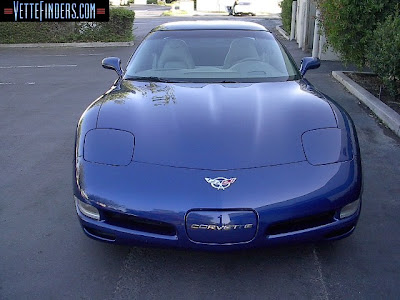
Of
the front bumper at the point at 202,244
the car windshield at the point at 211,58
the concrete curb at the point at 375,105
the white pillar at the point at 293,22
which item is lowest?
the front bumper at the point at 202,244

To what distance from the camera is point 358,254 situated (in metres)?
2.87

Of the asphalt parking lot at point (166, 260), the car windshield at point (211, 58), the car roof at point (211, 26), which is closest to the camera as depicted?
the asphalt parking lot at point (166, 260)

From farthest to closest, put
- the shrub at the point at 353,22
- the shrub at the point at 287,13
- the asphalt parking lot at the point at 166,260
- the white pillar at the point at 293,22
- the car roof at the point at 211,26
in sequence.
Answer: the shrub at the point at 287,13 < the white pillar at the point at 293,22 < the shrub at the point at 353,22 < the car roof at the point at 211,26 < the asphalt parking lot at the point at 166,260

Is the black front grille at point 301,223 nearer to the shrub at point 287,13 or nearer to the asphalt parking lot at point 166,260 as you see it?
the asphalt parking lot at point 166,260

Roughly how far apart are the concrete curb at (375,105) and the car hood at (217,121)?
7.97 ft

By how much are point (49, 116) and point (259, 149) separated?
15.6 ft

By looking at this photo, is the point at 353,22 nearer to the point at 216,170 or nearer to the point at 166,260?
the point at 216,170

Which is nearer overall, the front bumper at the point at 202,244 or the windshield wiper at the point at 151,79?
the front bumper at the point at 202,244

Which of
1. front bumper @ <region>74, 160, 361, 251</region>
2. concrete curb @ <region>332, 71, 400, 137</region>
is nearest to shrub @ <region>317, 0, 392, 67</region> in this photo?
concrete curb @ <region>332, 71, 400, 137</region>

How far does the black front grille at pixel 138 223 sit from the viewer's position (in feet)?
7.97

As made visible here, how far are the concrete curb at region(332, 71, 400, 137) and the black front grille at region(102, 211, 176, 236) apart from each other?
152 inches

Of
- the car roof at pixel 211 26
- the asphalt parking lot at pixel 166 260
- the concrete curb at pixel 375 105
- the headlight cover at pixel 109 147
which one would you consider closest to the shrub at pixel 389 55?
the concrete curb at pixel 375 105

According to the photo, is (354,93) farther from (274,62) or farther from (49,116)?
(49,116)

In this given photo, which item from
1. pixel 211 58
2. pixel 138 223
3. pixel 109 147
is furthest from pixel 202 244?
pixel 211 58
